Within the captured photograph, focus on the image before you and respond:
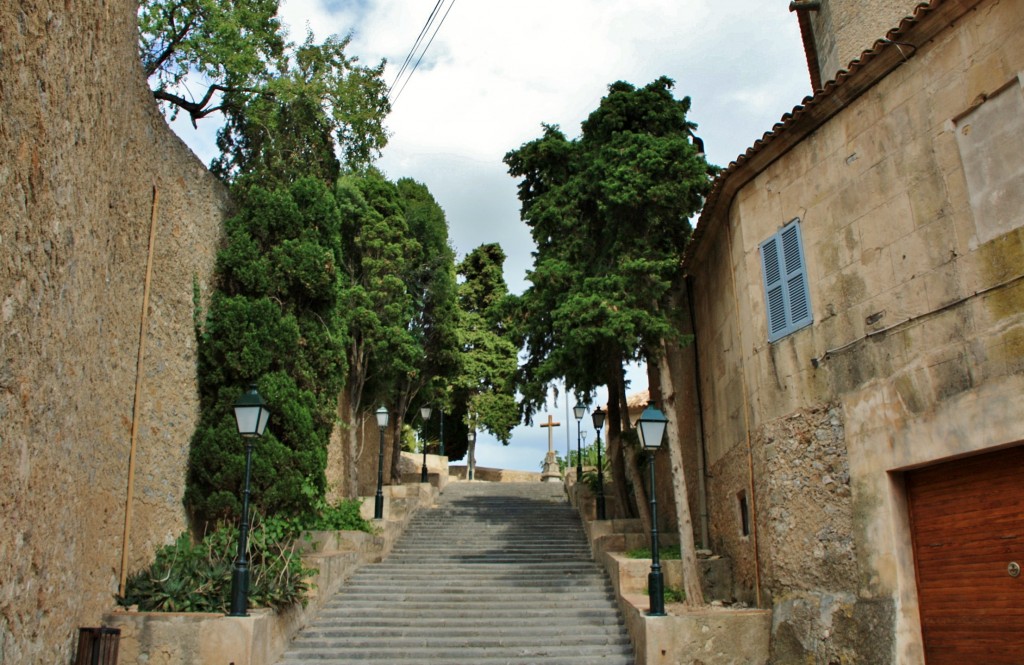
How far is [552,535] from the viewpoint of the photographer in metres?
17.9

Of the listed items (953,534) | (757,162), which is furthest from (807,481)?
(757,162)

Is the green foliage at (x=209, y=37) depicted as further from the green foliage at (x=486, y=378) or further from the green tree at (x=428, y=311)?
the green foliage at (x=486, y=378)

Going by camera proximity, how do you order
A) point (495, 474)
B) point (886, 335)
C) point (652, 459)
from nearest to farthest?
1. point (886, 335)
2. point (652, 459)
3. point (495, 474)

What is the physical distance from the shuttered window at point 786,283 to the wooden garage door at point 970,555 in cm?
247

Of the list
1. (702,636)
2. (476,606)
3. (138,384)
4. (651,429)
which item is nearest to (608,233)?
(651,429)

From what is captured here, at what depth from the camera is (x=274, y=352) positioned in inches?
544

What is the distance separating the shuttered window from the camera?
998cm

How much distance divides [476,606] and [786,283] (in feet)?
22.7

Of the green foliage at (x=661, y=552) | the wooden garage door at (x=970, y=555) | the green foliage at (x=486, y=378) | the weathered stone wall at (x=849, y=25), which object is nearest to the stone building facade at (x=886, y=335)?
the wooden garage door at (x=970, y=555)

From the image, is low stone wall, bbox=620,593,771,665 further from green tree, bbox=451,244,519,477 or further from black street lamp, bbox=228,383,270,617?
green tree, bbox=451,244,519,477

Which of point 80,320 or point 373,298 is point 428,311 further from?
point 80,320

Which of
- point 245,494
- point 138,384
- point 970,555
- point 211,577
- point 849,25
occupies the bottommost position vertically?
point 211,577

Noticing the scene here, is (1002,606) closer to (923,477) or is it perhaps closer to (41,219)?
(923,477)

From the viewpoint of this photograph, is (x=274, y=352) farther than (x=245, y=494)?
Yes
